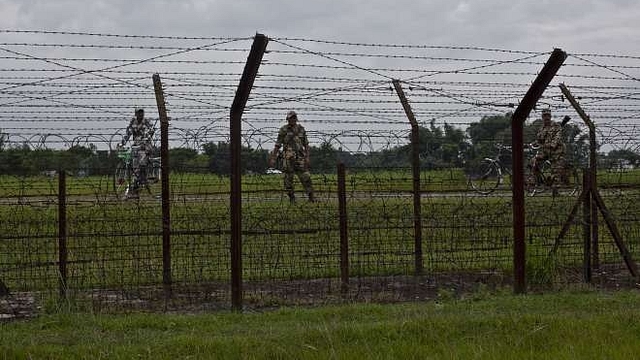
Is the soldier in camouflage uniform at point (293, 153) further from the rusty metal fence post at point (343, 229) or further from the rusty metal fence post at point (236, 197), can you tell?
the rusty metal fence post at point (236, 197)

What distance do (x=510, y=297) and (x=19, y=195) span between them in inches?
190

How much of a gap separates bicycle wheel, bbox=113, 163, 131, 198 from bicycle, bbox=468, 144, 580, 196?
3.97 m

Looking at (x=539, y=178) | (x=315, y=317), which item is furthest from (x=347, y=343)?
(x=539, y=178)

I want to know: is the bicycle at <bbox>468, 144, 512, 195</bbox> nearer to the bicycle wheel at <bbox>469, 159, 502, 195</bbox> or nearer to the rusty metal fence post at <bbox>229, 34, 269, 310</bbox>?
the bicycle wheel at <bbox>469, 159, 502, 195</bbox>

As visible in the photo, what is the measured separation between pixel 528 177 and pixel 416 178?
170 inches

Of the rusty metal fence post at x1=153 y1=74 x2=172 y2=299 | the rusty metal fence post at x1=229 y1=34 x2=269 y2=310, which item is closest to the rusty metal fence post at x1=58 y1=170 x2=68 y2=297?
the rusty metal fence post at x1=153 y1=74 x2=172 y2=299

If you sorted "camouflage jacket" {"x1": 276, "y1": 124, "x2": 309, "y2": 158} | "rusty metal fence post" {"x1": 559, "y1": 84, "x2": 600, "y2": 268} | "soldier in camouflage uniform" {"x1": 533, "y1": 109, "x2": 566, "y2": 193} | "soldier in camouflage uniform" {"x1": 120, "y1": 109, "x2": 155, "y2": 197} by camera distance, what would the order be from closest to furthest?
"soldier in camouflage uniform" {"x1": 120, "y1": 109, "x2": 155, "y2": 197}, "camouflage jacket" {"x1": 276, "y1": 124, "x2": 309, "y2": 158}, "rusty metal fence post" {"x1": 559, "y1": 84, "x2": 600, "y2": 268}, "soldier in camouflage uniform" {"x1": 533, "y1": 109, "x2": 566, "y2": 193}

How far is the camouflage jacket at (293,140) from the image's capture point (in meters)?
9.84

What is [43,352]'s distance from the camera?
639 centimetres

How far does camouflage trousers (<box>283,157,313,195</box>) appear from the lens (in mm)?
9672

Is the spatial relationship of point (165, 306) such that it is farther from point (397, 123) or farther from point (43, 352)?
point (397, 123)

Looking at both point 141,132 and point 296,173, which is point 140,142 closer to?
point 141,132

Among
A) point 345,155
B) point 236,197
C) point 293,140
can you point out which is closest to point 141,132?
point 236,197

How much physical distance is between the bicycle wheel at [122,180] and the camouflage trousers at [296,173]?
164 centimetres
